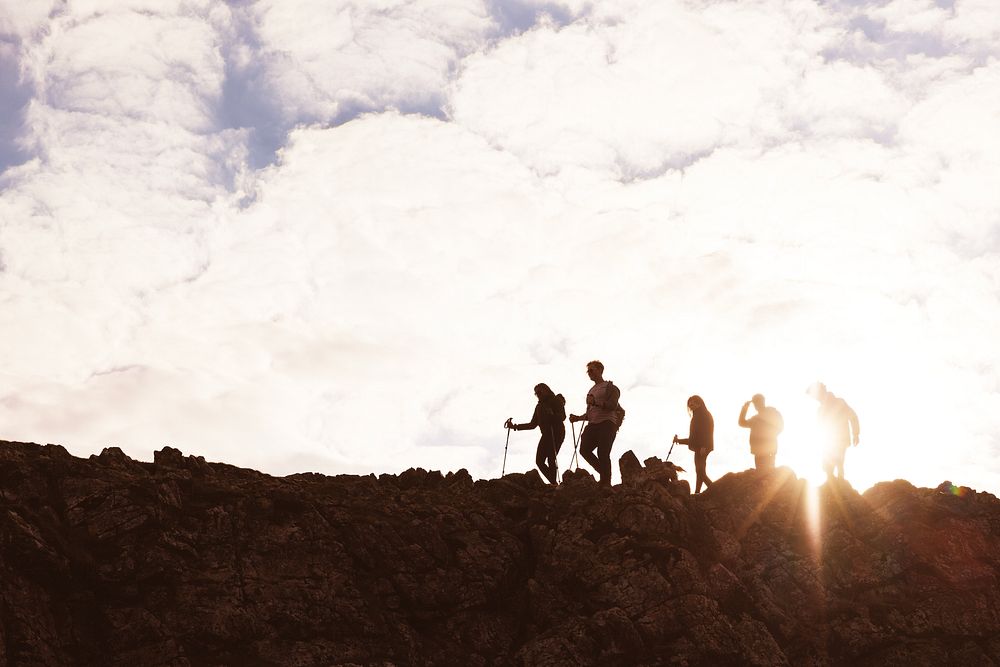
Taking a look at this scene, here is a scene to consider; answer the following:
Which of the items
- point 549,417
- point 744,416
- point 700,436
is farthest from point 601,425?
point 744,416

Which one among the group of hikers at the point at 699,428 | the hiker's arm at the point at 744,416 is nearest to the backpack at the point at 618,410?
the group of hikers at the point at 699,428

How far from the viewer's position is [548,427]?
25.4 metres

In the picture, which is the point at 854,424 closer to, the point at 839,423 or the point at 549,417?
the point at 839,423

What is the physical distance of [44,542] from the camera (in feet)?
54.3

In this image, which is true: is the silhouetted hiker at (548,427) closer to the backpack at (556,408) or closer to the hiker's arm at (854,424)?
the backpack at (556,408)

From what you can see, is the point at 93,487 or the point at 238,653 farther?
the point at 93,487

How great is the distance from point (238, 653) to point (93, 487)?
5.17 m

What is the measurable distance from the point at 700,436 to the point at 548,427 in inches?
189

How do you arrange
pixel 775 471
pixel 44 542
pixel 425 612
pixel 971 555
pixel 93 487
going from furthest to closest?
pixel 775 471 → pixel 971 555 → pixel 425 612 → pixel 93 487 → pixel 44 542

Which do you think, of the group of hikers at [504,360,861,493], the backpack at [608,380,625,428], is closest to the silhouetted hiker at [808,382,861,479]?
the group of hikers at [504,360,861,493]

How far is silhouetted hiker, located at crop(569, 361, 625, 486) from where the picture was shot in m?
24.3

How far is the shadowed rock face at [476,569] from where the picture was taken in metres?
17.0

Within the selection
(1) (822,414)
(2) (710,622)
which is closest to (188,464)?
(2) (710,622)

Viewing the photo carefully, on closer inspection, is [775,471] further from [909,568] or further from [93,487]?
[93,487]
